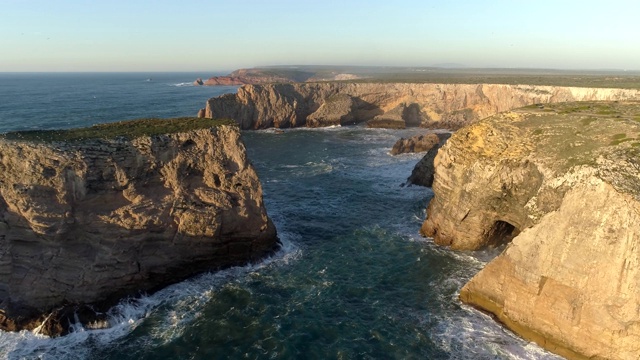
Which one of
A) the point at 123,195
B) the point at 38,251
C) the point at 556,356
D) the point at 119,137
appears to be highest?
the point at 119,137

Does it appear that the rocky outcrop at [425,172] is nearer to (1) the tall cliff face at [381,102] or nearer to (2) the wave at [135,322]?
(2) the wave at [135,322]

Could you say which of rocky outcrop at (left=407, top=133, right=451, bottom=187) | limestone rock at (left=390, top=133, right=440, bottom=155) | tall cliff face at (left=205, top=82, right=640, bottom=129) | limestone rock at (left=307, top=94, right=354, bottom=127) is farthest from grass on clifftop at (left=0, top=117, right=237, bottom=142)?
limestone rock at (left=307, top=94, right=354, bottom=127)

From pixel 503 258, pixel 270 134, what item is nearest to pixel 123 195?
pixel 503 258

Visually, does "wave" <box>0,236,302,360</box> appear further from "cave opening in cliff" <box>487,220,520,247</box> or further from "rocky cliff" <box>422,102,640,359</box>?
"cave opening in cliff" <box>487,220,520,247</box>

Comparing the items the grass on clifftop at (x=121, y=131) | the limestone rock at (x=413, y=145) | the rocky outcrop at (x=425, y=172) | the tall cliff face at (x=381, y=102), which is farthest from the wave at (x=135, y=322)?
the tall cliff face at (x=381, y=102)

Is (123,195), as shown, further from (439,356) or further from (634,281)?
(634,281)

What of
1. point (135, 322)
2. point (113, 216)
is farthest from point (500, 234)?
point (113, 216)

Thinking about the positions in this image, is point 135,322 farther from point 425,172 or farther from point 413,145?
point 413,145
